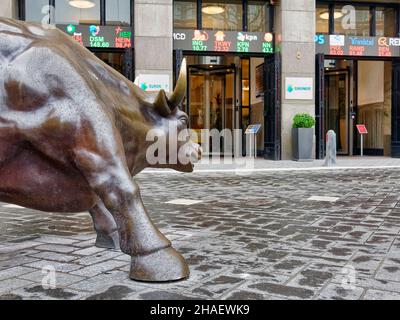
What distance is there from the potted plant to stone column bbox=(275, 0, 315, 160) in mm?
488

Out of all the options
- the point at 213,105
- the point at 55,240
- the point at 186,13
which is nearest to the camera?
the point at 55,240

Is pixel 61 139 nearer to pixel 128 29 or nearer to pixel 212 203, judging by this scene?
pixel 212 203

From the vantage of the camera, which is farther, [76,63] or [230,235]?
[230,235]

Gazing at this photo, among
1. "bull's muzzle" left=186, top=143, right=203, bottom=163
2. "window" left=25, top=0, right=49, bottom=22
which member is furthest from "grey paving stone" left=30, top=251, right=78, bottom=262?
"window" left=25, top=0, right=49, bottom=22

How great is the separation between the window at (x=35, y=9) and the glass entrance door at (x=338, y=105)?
12119 millimetres

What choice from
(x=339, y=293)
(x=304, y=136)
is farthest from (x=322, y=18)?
(x=339, y=293)

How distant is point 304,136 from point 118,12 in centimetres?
734

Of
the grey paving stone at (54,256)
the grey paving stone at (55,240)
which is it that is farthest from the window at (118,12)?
the grey paving stone at (54,256)

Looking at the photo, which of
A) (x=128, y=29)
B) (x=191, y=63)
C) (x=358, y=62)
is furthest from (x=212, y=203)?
(x=358, y=62)

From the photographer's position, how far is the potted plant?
16.8 meters

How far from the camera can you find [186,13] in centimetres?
1744

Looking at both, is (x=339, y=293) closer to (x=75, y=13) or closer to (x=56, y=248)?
(x=56, y=248)
